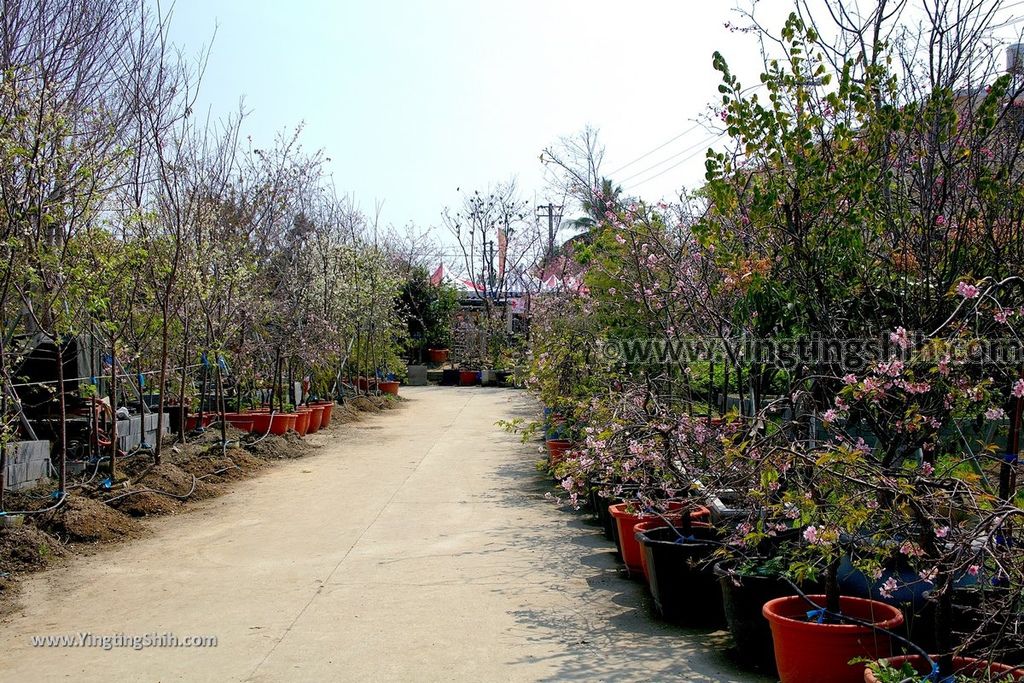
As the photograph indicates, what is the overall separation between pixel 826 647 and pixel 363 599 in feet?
11.0

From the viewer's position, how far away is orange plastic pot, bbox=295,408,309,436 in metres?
16.2

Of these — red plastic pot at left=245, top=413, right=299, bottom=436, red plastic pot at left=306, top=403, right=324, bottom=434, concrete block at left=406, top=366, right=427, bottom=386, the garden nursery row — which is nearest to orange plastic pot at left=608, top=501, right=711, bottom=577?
the garden nursery row

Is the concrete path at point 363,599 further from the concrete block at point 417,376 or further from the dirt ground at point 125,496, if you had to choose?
the concrete block at point 417,376

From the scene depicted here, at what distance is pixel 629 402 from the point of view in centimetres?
760

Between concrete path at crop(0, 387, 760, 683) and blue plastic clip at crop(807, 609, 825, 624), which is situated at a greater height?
blue plastic clip at crop(807, 609, 825, 624)

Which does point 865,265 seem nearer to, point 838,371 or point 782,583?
point 838,371

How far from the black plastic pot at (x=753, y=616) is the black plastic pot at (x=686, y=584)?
687 mm

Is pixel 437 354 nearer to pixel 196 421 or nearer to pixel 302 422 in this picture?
pixel 302 422

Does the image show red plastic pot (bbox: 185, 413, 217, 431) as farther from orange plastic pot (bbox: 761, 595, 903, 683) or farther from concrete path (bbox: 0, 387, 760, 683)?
orange plastic pot (bbox: 761, 595, 903, 683)

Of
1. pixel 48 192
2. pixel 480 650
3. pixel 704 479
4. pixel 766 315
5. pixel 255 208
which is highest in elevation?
pixel 255 208

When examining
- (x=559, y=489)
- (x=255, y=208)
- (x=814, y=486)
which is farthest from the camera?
(x=255, y=208)

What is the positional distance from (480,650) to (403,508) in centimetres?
464

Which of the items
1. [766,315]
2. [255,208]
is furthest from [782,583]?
[255,208]

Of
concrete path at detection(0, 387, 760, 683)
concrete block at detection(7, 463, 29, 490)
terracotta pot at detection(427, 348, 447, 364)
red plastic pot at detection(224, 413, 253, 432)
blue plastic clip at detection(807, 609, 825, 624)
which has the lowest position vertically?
concrete path at detection(0, 387, 760, 683)
